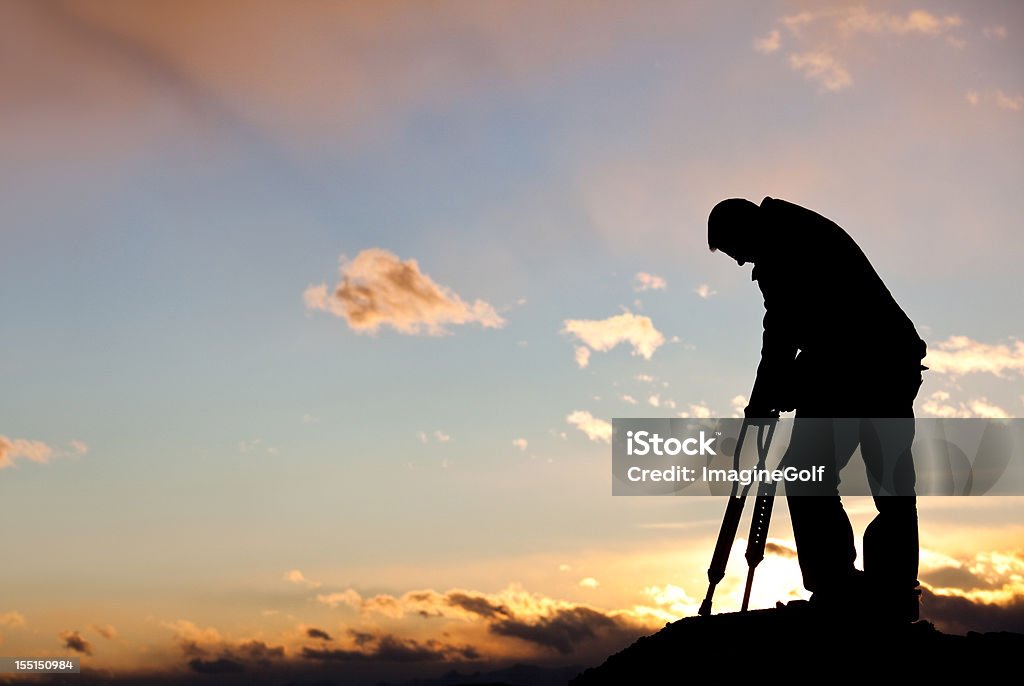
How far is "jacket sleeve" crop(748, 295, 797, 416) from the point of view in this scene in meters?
11.0

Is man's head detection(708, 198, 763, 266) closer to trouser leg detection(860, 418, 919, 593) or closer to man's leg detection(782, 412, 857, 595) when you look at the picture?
man's leg detection(782, 412, 857, 595)

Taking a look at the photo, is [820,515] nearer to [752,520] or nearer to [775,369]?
[752,520]

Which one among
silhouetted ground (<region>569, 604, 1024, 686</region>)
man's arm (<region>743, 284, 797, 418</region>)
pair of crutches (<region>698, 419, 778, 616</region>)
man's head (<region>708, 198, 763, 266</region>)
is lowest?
silhouetted ground (<region>569, 604, 1024, 686</region>)

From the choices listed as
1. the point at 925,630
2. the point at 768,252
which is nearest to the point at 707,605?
the point at 925,630

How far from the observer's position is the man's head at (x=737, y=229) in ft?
36.7

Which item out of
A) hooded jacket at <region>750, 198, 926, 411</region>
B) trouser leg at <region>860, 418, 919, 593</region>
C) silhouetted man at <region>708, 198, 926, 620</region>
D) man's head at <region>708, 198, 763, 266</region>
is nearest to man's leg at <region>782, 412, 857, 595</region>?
silhouetted man at <region>708, 198, 926, 620</region>

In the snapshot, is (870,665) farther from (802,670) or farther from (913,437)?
(913,437)

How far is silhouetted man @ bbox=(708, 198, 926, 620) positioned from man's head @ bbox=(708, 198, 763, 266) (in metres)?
0.03

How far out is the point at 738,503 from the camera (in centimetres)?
1102

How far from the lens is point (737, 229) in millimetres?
11227

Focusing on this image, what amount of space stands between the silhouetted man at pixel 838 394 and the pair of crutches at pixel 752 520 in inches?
7.3

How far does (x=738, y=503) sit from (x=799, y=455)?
83cm

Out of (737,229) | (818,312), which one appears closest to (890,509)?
(818,312)

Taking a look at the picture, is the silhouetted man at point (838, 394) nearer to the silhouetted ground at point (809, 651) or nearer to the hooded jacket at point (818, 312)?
the hooded jacket at point (818, 312)
